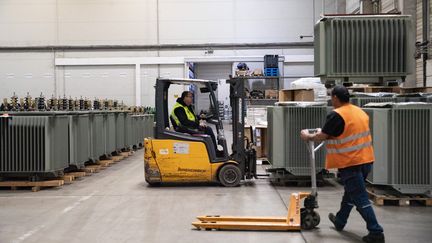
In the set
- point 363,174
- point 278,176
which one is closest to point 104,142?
point 278,176

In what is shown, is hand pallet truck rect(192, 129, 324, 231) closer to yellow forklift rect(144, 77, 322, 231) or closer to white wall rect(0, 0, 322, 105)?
yellow forklift rect(144, 77, 322, 231)

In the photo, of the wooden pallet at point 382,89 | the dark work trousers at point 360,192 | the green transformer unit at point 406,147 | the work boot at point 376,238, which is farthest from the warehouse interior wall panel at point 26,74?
the work boot at point 376,238

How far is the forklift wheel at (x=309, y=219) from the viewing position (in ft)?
19.5

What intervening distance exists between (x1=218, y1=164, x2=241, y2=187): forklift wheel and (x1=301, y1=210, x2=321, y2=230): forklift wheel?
3.44 m

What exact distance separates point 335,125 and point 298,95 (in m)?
6.14

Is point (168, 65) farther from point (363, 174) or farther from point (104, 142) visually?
point (363, 174)

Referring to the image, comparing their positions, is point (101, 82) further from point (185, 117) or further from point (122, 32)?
point (185, 117)

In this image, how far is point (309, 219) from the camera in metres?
5.96

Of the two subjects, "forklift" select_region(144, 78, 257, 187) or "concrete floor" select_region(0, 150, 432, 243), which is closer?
"concrete floor" select_region(0, 150, 432, 243)

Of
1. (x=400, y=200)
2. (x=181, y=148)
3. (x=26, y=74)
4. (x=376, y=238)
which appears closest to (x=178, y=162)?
(x=181, y=148)

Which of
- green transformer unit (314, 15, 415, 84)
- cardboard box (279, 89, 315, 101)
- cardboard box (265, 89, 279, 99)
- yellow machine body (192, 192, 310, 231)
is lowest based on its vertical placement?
yellow machine body (192, 192, 310, 231)

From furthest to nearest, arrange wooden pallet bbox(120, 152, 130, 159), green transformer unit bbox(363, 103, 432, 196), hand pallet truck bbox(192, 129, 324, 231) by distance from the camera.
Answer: wooden pallet bbox(120, 152, 130, 159) < green transformer unit bbox(363, 103, 432, 196) < hand pallet truck bbox(192, 129, 324, 231)

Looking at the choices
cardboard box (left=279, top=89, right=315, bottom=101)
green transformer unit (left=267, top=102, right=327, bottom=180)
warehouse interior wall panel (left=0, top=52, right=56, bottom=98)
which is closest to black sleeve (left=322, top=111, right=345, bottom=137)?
green transformer unit (left=267, top=102, right=327, bottom=180)

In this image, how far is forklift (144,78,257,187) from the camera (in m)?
9.28
